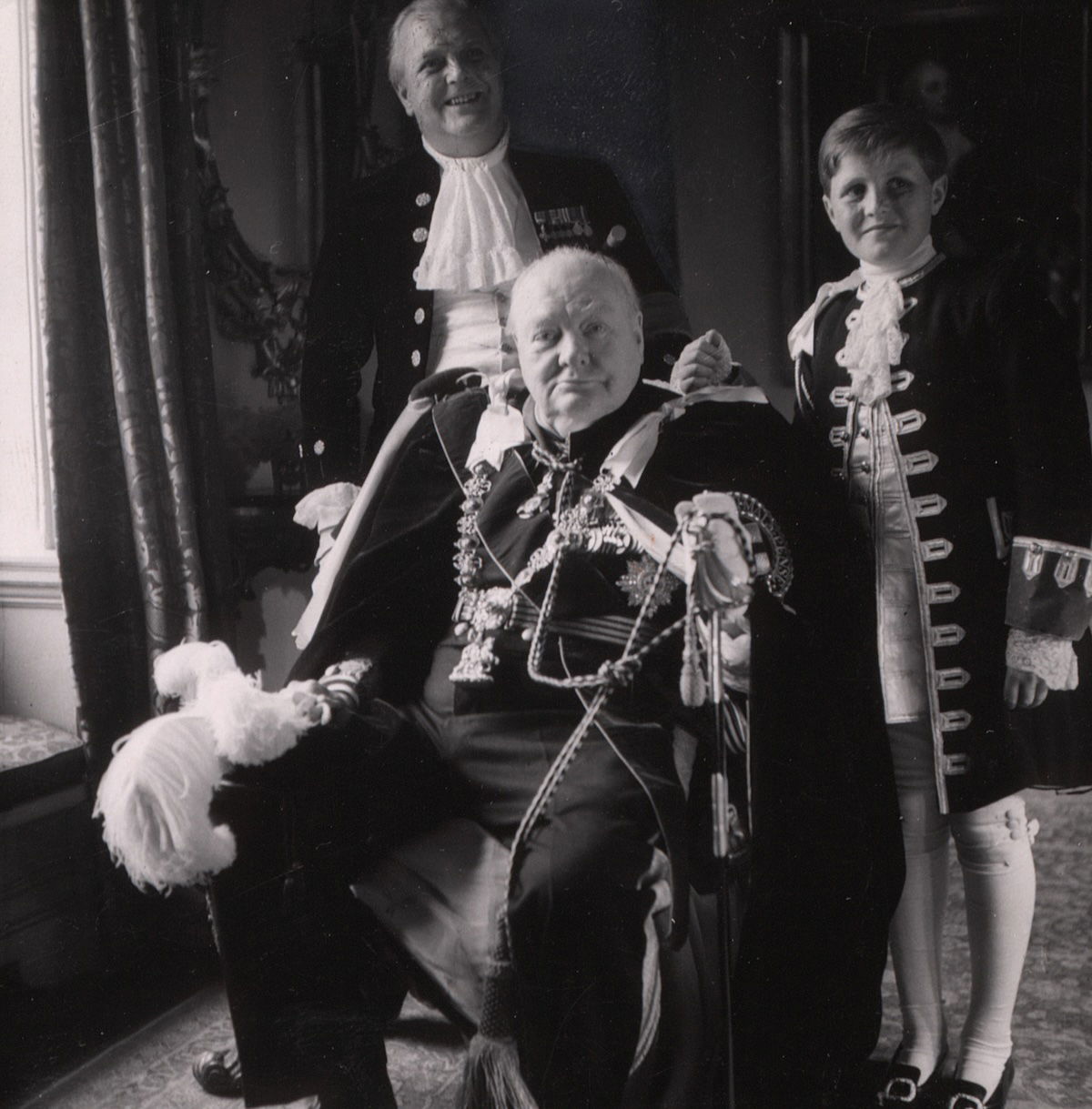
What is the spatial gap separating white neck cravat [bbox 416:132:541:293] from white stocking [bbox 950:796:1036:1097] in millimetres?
1030

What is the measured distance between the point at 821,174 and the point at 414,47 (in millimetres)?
640

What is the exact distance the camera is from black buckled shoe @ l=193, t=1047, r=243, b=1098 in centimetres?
176

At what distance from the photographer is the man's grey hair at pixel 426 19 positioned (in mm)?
1665

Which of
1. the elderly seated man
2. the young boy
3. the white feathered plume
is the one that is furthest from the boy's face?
the white feathered plume

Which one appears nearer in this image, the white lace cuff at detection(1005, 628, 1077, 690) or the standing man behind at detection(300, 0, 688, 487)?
the white lace cuff at detection(1005, 628, 1077, 690)

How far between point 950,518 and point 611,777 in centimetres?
56

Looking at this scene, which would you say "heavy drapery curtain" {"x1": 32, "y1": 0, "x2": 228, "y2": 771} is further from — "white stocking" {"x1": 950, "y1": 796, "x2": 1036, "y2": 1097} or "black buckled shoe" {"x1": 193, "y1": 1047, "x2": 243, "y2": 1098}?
"white stocking" {"x1": 950, "y1": 796, "x2": 1036, "y2": 1097}

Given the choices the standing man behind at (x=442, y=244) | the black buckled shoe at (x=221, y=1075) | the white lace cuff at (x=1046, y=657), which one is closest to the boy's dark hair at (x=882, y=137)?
the standing man behind at (x=442, y=244)

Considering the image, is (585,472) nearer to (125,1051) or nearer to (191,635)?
(191,635)

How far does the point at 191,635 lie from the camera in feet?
6.13

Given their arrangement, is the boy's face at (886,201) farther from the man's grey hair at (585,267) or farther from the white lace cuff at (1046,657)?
the white lace cuff at (1046,657)

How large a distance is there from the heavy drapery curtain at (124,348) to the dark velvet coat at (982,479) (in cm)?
100

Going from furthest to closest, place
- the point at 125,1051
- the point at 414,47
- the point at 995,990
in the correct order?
1. the point at 125,1051
2. the point at 414,47
3. the point at 995,990

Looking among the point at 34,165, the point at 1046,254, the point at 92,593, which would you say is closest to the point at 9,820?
the point at 92,593
